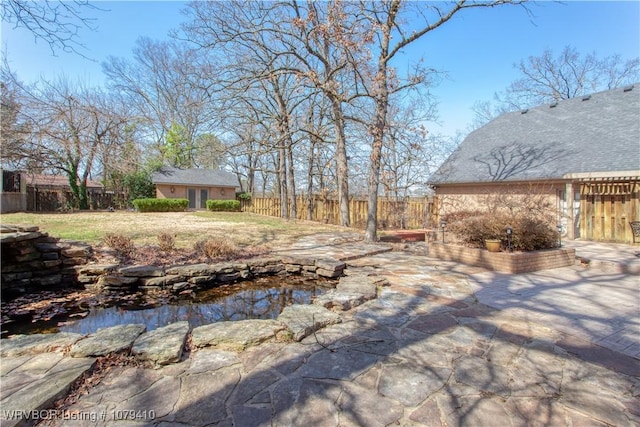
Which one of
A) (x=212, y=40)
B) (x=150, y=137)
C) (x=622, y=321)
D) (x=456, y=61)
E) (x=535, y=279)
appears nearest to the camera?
(x=622, y=321)

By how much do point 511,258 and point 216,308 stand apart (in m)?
5.02

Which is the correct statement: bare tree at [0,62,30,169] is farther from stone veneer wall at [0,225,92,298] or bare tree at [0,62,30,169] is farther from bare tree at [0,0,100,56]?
bare tree at [0,0,100,56]

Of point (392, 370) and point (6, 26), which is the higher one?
point (6, 26)

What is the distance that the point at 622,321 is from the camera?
3.32 metres

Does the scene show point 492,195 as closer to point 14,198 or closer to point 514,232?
point 514,232

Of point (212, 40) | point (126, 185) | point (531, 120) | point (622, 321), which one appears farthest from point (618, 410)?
point (126, 185)

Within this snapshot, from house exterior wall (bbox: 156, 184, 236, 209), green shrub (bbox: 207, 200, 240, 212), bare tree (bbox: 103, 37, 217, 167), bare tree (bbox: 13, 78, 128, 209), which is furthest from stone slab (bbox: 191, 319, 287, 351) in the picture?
house exterior wall (bbox: 156, 184, 236, 209)

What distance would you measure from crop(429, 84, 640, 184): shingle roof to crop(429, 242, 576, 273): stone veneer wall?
14.9 feet

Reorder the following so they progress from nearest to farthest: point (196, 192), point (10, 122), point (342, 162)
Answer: point (342, 162) < point (10, 122) < point (196, 192)

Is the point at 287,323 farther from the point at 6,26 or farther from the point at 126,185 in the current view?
the point at 126,185

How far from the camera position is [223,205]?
23.5 metres

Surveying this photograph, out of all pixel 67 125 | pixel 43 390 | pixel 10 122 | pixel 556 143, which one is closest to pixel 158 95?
pixel 67 125

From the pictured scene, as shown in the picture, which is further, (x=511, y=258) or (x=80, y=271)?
(x=511, y=258)

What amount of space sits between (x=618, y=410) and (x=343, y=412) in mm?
1674
